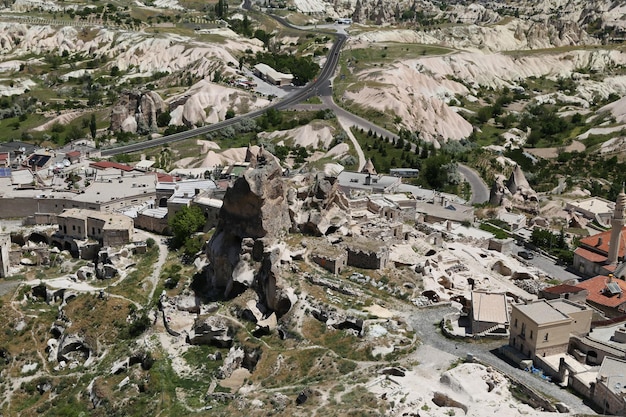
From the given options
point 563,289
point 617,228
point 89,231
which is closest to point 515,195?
point 617,228

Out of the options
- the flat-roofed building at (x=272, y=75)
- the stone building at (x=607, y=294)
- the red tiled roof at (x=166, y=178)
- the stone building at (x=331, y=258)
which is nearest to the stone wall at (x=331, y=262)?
the stone building at (x=331, y=258)

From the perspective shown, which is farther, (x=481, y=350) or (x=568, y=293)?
(x=568, y=293)

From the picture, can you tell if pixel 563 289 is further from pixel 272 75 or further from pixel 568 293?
pixel 272 75

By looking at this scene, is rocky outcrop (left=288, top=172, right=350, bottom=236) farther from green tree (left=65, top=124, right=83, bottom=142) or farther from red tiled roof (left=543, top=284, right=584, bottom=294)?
green tree (left=65, top=124, right=83, bottom=142)

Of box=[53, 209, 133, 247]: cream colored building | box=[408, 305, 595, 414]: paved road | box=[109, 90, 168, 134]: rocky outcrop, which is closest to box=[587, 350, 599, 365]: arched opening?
box=[408, 305, 595, 414]: paved road

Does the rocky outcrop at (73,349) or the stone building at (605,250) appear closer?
the rocky outcrop at (73,349)

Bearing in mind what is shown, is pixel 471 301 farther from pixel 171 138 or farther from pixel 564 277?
pixel 171 138

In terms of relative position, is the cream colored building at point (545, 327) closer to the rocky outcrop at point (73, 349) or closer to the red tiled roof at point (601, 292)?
the red tiled roof at point (601, 292)
